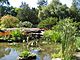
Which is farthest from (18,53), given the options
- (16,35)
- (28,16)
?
(28,16)

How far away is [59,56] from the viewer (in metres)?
17.7

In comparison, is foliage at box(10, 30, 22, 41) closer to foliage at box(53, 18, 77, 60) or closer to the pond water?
the pond water

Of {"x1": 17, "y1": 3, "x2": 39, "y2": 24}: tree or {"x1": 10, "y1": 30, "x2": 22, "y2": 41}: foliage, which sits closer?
{"x1": 10, "y1": 30, "x2": 22, "y2": 41}: foliage

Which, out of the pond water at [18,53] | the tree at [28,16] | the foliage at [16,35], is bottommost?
the pond water at [18,53]

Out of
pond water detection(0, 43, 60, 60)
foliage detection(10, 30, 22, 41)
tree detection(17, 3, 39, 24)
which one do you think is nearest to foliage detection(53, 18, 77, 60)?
pond water detection(0, 43, 60, 60)

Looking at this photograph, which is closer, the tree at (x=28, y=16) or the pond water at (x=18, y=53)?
the pond water at (x=18, y=53)

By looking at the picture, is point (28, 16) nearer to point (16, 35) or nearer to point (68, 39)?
point (16, 35)

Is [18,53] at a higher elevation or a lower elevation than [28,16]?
lower

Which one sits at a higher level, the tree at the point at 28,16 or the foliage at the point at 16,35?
the tree at the point at 28,16

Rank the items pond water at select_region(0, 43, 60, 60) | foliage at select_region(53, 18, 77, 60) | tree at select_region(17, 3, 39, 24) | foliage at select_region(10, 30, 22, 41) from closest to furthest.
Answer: foliage at select_region(53, 18, 77, 60) < pond water at select_region(0, 43, 60, 60) < foliage at select_region(10, 30, 22, 41) < tree at select_region(17, 3, 39, 24)

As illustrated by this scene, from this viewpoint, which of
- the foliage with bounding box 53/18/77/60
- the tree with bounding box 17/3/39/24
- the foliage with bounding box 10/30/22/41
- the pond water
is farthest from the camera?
the tree with bounding box 17/3/39/24

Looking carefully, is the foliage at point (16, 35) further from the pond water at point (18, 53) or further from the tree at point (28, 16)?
the tree at point (28, 16)

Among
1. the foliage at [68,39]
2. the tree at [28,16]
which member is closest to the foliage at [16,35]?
the foliage at [68,39]

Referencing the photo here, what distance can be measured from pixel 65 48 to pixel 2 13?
47.1m
